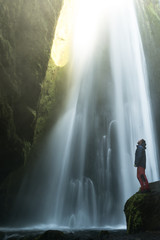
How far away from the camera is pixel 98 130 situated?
2183cm

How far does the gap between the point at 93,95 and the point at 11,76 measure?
41.7ft

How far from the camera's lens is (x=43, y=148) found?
18.9 m

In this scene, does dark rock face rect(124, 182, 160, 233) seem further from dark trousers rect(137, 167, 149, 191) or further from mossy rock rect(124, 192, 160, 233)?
dark trousers rect(137, 167, 149, 191)

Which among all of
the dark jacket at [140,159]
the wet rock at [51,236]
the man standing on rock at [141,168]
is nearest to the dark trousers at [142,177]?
the man standing on rock at [141,168]

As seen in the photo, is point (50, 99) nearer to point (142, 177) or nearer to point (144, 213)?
point (142, 177)

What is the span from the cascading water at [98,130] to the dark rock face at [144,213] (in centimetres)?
1006

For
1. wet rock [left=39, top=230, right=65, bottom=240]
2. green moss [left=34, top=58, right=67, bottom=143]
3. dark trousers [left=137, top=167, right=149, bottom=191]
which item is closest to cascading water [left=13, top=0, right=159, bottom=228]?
green moss [left=34, top=58, right=67, bottom=143]

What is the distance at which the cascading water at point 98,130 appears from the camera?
17.1 metres

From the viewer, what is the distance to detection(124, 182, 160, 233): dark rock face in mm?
5770

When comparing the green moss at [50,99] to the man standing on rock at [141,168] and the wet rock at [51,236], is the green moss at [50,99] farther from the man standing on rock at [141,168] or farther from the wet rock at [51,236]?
the man standing on rock at [141,168]

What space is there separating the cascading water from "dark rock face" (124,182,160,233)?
10.1m

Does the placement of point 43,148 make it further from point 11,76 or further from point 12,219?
point 11,76

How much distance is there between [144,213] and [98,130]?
51.9ft

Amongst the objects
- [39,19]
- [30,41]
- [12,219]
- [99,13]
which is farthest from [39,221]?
[99,13]
